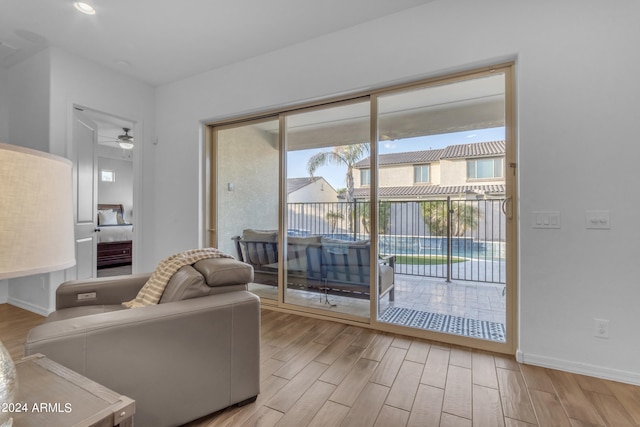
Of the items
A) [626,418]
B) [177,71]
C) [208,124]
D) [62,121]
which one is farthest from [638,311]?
[62,121]

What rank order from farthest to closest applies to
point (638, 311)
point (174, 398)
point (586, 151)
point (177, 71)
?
point (177, 71) < point (586, 151) < point (638, 311) < point (174, 398)

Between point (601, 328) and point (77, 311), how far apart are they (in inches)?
130

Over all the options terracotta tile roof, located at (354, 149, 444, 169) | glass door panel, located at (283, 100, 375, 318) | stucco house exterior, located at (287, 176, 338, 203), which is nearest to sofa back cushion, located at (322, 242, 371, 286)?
glass door panel, located at (283, 100, 375, 318)

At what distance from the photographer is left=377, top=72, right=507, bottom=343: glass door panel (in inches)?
97.7

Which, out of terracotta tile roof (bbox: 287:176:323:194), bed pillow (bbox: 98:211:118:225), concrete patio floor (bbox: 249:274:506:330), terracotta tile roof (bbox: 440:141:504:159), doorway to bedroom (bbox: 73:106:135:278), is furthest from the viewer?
bed pillow (bbox: 98:211:118:225)

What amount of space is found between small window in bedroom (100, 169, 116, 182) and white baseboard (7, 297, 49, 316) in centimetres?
427

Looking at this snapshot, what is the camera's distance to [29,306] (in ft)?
11.1

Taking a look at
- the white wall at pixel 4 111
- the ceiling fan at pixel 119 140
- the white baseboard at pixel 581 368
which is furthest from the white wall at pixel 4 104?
the white baseboard at pixel 581 368

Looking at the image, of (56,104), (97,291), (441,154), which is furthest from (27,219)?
(56,104)

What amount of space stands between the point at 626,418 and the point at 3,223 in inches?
106

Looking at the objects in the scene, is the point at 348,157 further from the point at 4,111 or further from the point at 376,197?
the point at 4,111

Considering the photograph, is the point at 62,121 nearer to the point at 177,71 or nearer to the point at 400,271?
the point at 177,71

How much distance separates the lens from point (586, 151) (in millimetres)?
2018

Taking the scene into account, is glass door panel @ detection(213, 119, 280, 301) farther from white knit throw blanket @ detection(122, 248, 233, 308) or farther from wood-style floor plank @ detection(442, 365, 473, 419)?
wood-style floor plank @ detection(442, 365, 473, 419)
